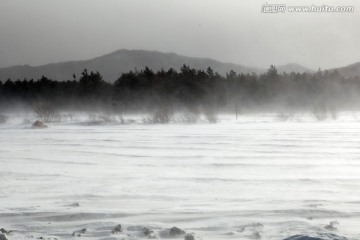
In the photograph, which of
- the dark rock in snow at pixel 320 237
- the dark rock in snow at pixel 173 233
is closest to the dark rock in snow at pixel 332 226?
the dark rock in snow at pixel 320 237

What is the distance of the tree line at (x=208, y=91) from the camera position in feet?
156

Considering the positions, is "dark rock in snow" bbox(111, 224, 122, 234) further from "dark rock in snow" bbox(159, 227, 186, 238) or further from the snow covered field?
"dark rock in snow" bbox(159, 227, 186, 238)

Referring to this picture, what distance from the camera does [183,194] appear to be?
454cm

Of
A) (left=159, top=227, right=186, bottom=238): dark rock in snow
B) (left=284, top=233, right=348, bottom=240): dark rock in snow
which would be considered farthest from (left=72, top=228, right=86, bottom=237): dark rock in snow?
(left=284, top=233, right=348, bottom=240): dark rock in snow

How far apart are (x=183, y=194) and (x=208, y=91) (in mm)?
43317

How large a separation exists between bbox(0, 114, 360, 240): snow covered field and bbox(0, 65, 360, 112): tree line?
122 feet

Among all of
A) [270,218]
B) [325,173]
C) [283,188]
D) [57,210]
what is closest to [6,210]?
[57,210]

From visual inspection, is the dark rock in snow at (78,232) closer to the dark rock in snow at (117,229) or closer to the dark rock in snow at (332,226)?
the dark rock in snow at (117,229)

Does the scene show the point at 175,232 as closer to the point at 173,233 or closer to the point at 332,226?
the point at 173,233

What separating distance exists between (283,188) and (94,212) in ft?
6.56

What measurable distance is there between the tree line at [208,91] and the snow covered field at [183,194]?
37194 millimetres

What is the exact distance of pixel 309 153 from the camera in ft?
27.1

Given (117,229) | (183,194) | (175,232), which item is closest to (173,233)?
(175,232)

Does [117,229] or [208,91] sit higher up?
[208,91]
